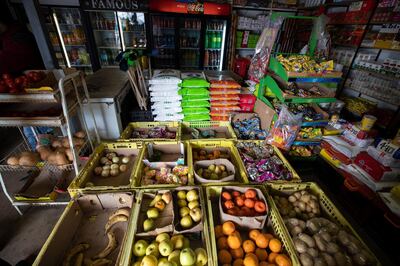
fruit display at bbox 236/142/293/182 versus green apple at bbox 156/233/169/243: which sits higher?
fruit display at bbox 236/142/293/182

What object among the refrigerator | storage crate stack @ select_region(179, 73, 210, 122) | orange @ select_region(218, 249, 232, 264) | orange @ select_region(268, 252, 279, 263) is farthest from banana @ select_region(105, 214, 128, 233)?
the refrigerator

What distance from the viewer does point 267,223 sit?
1.46 m

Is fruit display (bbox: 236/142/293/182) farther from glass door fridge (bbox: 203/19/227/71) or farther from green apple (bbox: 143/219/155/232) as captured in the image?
glass door fridge (bbox: 203/19/227/71)

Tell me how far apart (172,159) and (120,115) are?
3.44 ft

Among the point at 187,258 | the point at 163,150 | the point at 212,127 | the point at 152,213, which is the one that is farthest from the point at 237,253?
the point at 212,127

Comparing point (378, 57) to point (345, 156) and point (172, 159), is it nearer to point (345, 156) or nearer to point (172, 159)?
point (345, 156)

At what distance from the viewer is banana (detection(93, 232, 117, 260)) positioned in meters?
1.32

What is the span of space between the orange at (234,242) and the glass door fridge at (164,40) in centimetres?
419

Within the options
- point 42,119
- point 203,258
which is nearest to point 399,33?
point 203,258

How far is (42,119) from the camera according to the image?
1654mm

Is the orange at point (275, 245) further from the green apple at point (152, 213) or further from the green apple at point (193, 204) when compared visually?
the green apple at point (152, 213)

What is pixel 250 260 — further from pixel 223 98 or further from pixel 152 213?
pixel 223 98

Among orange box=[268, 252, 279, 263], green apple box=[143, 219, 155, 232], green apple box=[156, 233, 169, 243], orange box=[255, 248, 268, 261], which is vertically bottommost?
orange box=[255, 248, 268, 261]

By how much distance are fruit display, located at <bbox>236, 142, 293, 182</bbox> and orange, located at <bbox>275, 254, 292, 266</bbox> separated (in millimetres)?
640
